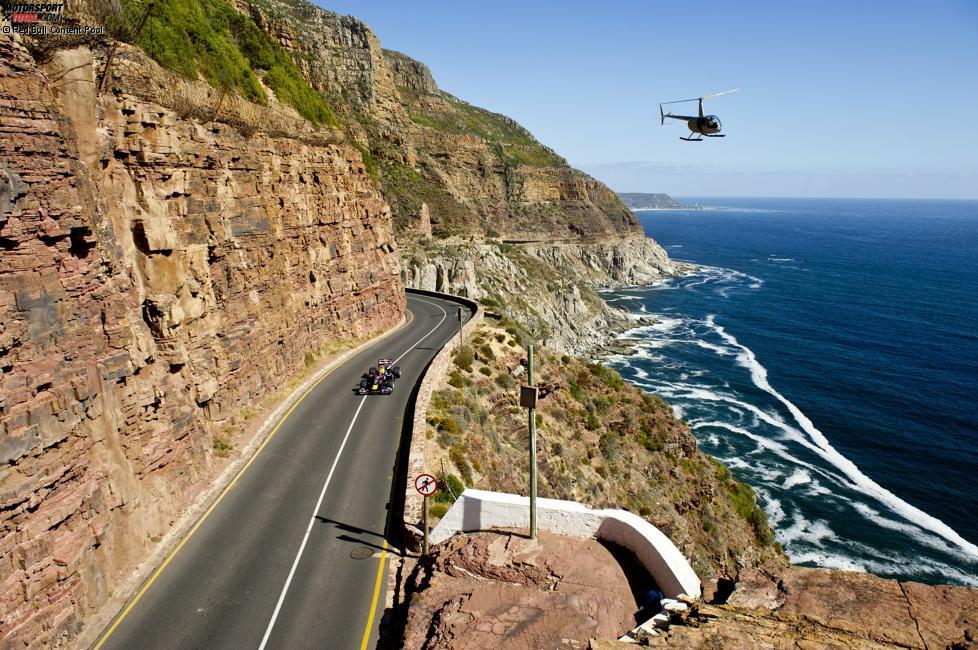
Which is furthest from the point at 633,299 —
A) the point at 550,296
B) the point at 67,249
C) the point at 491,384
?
the point at 67,249

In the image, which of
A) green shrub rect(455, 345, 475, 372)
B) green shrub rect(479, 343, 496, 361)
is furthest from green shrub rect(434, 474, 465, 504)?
green shrub rect(479, 343, 496, 361)

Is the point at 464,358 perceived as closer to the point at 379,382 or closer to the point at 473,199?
the point at 379,382

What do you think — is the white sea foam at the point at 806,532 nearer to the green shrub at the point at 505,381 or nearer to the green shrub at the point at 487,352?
the green shrub at the point at 505,381

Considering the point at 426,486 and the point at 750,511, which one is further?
the point at 750,511

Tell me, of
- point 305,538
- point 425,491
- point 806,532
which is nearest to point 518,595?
point 425,491

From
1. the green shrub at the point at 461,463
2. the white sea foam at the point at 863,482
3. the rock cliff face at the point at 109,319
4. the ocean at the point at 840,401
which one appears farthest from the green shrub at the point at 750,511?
the rock cliff face at the point at 109,319

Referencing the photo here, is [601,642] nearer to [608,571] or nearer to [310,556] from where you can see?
[608,571]
